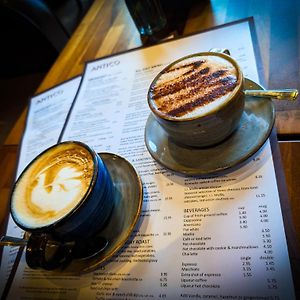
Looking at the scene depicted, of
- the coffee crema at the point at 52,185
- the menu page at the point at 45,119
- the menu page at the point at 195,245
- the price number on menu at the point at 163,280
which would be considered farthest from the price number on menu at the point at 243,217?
the menu page at the point at 45,119

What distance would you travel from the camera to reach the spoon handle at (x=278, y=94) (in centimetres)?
55

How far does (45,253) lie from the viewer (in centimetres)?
53

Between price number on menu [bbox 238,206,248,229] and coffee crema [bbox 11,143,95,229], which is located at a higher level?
coffee crema [bbox 11,143,95,229]

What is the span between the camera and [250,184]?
22.4 inches

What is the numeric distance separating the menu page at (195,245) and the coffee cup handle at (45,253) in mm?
74

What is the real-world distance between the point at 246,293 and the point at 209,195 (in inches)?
7.5

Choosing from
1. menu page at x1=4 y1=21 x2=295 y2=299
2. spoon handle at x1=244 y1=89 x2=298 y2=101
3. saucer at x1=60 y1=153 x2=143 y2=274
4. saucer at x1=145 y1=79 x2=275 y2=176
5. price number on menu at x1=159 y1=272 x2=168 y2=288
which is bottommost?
price number on menu at x1=159 y1=272 x2=168 y2=288

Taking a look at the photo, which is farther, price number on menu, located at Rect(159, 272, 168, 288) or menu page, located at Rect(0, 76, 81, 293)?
menu page, located at Rect(0, 76, 81, 293)

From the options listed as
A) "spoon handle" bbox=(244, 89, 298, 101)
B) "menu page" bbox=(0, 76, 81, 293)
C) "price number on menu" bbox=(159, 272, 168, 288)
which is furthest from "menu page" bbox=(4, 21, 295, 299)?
"menu page" bbox=(0, 76, 81, 293)

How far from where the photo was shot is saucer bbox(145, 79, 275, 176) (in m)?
0.56

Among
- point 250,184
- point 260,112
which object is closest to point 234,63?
point 260,112

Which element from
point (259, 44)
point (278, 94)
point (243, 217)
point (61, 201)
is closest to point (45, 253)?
point (61, 201)

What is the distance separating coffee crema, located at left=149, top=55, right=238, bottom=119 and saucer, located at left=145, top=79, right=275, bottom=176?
0.10 metres

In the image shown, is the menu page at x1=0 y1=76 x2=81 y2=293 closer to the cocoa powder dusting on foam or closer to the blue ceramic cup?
the blue ceramic cup
